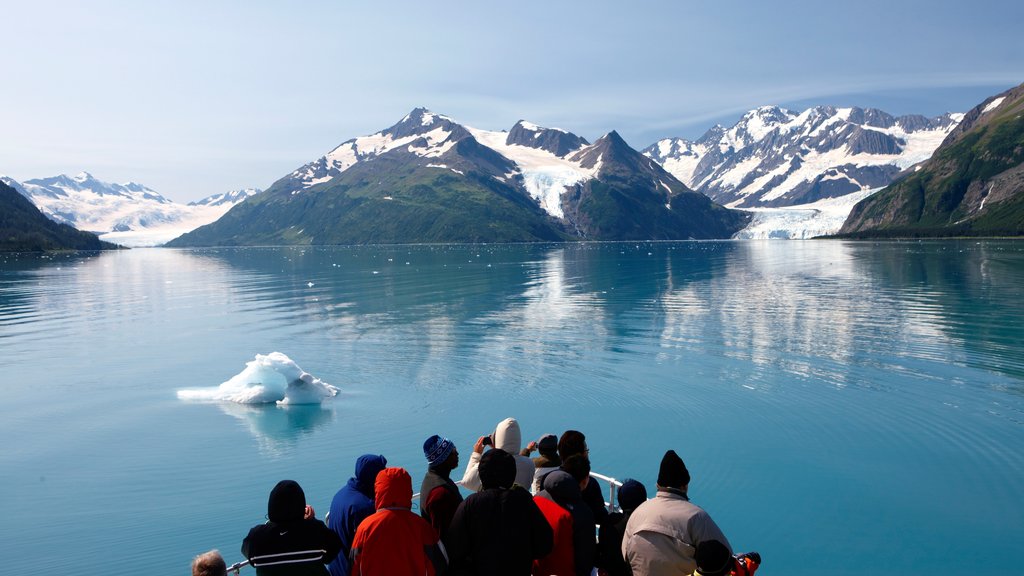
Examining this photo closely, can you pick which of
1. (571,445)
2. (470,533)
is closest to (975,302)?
(571,445)

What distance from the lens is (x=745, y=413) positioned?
29.1m

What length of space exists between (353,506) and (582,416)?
64.7 ft

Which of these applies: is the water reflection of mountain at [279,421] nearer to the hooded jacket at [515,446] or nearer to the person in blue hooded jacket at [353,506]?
the person in blue hooded jacket at [353,506]

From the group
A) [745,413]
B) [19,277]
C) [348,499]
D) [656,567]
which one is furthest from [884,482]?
[19,277]

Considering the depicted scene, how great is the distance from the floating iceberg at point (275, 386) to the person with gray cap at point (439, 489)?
23683 mm

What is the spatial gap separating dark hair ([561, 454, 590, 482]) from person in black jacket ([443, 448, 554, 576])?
1.31 m

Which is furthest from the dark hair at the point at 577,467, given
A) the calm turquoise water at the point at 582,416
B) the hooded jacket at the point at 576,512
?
the calm turquoise water at the point at 582,416

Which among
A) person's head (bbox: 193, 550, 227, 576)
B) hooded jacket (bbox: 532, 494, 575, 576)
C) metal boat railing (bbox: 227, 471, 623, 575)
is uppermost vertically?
person's head (bbox: 193, 550, 227, 576)

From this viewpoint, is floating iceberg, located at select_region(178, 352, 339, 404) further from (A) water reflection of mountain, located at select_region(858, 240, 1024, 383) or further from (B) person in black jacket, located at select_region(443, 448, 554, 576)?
(A) water reflection of mountain, located at select_region(858, 240, 1024, 383)

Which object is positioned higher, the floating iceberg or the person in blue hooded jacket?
the person in blue hooded jacket

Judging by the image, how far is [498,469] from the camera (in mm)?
9164

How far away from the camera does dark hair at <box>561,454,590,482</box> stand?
1052 centimetres

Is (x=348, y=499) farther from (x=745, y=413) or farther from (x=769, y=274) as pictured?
(x=769, y=274)

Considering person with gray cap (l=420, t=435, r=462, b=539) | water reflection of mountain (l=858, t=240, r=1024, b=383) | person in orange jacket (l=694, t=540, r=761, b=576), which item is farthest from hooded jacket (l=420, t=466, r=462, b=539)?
water reflection of mountain (l=858, t=240, r=1024, b=383)
